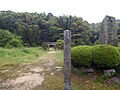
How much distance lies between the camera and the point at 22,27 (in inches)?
1270

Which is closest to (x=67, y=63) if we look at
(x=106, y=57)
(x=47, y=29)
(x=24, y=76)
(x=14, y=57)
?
(x=106, y=57)

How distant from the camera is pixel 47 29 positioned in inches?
1431

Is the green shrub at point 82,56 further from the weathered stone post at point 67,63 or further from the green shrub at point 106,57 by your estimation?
the weathered stone post at point 67,63

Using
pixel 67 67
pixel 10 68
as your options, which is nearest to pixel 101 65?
pixel 67 67

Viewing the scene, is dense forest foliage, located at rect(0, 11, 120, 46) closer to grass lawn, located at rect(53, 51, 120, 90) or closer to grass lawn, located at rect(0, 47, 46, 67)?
grass lawn, located at rect(0, 47, 46, 67)

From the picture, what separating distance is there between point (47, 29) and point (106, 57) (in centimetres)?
2919

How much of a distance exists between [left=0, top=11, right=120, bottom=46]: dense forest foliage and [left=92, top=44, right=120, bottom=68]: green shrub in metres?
21.0

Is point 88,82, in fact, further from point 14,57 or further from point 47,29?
point 47,29

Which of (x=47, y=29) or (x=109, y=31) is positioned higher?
(x=109, y=31)

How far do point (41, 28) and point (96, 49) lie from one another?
→ 3015 centimetres

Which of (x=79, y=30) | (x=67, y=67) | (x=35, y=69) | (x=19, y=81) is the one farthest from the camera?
(x=79, y=30)

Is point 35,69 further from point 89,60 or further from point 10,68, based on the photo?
point 89,60

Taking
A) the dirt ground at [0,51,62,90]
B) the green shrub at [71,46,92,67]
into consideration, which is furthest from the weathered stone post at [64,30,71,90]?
the green shrub at [71,46,92,67]

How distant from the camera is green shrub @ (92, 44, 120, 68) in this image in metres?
7.62
